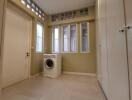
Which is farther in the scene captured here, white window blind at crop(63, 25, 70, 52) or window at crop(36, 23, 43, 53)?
white window blind at crop(63, 25, 70, 52)

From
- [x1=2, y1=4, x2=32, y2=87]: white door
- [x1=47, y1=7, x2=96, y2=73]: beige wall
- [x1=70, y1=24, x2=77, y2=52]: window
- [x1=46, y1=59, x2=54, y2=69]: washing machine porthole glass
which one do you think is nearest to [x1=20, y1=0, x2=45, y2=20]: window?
[x1=2, y1=4, x2=32, y2=87]: white door

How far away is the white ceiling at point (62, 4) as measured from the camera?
339 cm

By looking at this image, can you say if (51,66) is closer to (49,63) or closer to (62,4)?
(49,63)

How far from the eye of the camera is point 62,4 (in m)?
3.56

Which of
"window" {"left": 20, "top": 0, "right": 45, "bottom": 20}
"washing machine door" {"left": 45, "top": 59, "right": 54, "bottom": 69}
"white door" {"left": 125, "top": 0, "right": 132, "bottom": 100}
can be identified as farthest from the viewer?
"washing machine door" {"left": 45, "top": 59, "right": 54, "bottom": 69}

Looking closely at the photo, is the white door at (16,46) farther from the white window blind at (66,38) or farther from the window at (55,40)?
the white window blind at (66,38)

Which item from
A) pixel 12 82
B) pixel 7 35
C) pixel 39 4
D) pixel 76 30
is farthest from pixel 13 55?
pixel 76 30

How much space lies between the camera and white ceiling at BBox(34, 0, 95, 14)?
3.39 metres

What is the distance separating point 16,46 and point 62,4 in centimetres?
227

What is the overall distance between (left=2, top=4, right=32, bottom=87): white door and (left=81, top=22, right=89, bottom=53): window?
215cm

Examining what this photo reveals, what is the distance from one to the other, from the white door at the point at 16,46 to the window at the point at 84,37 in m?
2.15

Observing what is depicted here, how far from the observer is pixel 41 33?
4098mm

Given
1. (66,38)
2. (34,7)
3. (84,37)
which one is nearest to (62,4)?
(34,7)

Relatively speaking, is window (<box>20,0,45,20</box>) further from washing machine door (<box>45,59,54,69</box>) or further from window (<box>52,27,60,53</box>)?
washing machine door (<box>45,59,54,69</box>)
